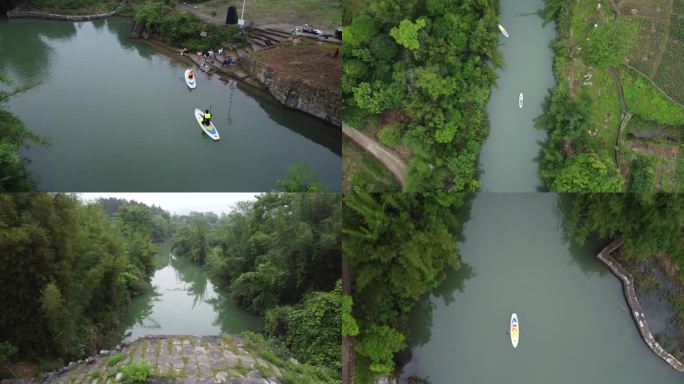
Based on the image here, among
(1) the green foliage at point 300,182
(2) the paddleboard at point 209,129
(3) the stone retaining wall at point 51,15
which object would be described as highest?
(3) the stone retaining wall at point 51,15

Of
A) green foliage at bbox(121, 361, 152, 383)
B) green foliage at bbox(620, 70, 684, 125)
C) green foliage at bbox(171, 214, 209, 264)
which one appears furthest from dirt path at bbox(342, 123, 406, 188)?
green foliage at bbox(121, 361, 152, 383)

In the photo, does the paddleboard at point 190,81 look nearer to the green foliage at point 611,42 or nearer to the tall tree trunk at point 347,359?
the tall tree trunk at point 347,359

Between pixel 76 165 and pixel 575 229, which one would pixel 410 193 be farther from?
pixel 76 165

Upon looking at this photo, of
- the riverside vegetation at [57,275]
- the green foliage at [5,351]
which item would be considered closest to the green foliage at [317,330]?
the riverside vegetation at [57,275]

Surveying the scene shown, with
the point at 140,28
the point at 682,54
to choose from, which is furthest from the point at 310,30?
the point at 682,54

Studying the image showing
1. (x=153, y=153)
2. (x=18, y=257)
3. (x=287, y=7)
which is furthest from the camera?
(x=287, y=7)

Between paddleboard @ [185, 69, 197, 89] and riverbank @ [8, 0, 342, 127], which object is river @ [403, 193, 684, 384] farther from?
paddleboard @ [185, 69, 197, 89]
